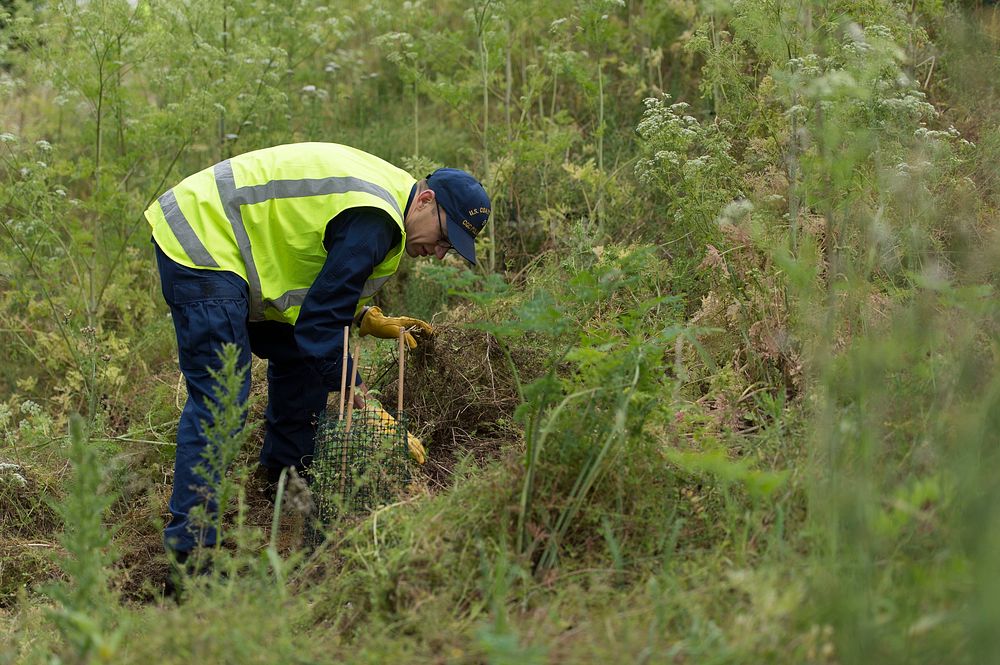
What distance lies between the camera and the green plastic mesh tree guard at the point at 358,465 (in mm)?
3359

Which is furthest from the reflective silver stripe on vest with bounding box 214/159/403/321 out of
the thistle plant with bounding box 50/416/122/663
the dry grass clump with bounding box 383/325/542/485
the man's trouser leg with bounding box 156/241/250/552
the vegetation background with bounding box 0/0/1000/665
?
the thistle plant with bounding box 50/416/122/663

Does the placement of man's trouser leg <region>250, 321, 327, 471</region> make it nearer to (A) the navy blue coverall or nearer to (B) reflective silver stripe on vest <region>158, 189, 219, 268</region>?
(A) the navy blue coverall

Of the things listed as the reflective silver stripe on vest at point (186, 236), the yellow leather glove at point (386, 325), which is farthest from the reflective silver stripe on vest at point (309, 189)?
the yellow leather glove at point (386, 325)

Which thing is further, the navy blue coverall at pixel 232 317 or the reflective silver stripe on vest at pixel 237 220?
the reflective silver stripe on vest at pixel 237 220

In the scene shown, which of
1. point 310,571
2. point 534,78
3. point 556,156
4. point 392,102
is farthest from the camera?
point 392,102

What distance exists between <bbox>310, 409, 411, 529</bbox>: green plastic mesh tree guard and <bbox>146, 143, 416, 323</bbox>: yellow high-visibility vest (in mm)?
676

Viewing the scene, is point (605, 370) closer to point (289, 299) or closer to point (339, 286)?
point (339, 286)

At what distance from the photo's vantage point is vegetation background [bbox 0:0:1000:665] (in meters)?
2.35

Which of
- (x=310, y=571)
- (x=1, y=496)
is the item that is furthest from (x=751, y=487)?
(x=1, y=496)

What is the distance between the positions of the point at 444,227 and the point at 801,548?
1.96 meters

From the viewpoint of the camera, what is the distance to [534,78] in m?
5.48

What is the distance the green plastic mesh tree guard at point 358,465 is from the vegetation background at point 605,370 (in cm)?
16

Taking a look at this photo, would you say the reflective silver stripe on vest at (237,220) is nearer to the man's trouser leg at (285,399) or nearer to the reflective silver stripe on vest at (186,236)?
the reflective silver stripe on vest at (186,236)

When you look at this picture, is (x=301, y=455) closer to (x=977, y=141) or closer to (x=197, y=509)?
(x=197, y=509)
